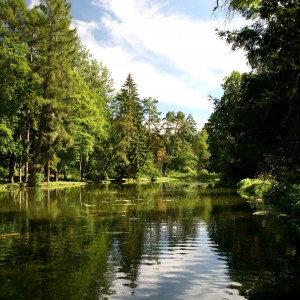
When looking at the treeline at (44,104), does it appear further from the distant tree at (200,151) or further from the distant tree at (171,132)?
the distant tree at (200,151)

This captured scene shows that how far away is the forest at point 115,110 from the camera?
11.1m

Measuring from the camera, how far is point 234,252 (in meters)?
11.4

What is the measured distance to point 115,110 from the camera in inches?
2928

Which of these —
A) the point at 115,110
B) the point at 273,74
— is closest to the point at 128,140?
the point at 115,110

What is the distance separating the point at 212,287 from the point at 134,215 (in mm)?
11030

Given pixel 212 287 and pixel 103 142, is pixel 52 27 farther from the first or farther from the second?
pixel 212 287

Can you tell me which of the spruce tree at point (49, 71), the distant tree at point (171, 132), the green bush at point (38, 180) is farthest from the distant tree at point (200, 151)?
the green bush at point (38, 180)

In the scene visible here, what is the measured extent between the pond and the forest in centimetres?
287

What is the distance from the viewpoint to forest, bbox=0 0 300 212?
36.5 feet

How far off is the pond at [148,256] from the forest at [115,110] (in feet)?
9.41

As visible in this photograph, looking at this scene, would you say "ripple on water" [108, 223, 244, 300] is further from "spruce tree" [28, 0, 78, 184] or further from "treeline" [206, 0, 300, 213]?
"spruce tree" [28, 0, 78, 184]

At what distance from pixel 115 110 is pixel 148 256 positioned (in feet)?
212

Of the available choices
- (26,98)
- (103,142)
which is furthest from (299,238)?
(103,142)

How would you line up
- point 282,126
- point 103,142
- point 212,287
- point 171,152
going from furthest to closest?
point 171,152
point 103,142
point 282,126
point 212,287
